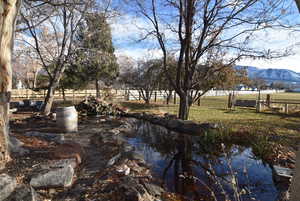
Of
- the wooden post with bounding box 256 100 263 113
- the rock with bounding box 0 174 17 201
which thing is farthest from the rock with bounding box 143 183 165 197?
the wooden post with bounding box 256 100 263 113

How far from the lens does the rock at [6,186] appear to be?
2154 mm

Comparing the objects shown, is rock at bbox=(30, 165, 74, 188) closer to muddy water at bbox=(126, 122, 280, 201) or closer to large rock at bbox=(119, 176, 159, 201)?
large rock at bbox=(119, 176, 159, 201)

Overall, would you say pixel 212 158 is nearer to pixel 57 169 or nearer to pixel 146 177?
pixel 146 177

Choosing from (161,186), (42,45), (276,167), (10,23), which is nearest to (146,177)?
(161,186)

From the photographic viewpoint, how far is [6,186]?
2238mm

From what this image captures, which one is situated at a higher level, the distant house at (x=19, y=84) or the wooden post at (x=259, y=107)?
the distant house at (x=19, y=84)

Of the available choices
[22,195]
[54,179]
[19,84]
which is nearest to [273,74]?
[19,84]

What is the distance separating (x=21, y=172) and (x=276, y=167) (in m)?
4.53

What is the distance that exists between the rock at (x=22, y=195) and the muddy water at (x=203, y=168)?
5.73 feet

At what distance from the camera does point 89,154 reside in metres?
4.22

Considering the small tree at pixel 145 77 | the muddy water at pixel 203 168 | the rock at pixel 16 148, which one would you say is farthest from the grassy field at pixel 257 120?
the rock at pixel 16 148

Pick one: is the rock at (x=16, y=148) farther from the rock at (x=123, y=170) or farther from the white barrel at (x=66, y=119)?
the white barrel at (x=66, y=119)

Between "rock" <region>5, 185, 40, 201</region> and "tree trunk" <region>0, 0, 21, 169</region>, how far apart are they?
35.1 inches

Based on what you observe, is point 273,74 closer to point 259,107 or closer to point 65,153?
point 259,107
